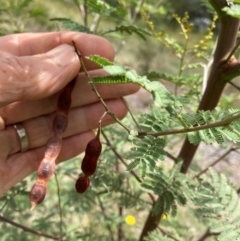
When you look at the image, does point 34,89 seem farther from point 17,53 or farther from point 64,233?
point 64,233

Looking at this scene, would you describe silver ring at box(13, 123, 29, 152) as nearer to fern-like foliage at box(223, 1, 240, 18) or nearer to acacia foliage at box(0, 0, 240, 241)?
acacia foliage at box(0, 0, 240, 241)

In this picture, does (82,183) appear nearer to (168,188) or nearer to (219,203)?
(168,188)

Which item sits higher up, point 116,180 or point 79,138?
point 79,138

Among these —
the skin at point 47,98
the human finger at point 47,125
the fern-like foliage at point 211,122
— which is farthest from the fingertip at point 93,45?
the fern-like foliage at point 211,122

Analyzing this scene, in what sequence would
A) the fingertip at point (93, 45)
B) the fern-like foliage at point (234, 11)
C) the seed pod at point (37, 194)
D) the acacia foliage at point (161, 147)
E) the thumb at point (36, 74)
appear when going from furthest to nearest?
the fingertip at point (93, 45)
the thumb at point (36, 74)
the seed pod at point (37, 194)
the acacia foliage at point (161, 147)
the fern-like foliage at point (234, 11)

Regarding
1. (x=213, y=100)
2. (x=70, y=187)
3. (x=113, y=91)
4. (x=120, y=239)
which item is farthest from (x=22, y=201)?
(x=213, y=100)

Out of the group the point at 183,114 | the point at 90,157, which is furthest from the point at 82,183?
the point at 183,114

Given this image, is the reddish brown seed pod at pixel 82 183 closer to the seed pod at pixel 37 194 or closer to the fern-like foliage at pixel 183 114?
the seed pod at pixel 37 194

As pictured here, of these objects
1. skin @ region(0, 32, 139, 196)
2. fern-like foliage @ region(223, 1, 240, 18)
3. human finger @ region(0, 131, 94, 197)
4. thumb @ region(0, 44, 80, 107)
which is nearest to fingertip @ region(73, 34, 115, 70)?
skin @ region(0, 32, 139, 196)
